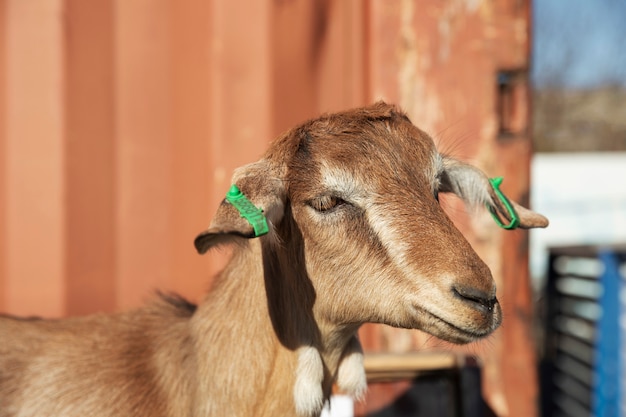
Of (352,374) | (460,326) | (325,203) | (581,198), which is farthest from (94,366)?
(581,198)

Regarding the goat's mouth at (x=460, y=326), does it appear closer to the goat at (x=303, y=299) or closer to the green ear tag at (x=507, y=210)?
the goat at (x=303, y=299)

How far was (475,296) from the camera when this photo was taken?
1.91 meters

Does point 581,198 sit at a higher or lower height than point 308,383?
higher

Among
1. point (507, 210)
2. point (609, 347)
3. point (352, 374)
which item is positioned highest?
point (507, 210)

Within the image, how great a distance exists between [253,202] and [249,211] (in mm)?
116

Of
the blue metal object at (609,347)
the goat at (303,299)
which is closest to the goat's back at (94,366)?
the goat at (303,299)

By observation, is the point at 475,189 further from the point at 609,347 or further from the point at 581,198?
the point at 581,198

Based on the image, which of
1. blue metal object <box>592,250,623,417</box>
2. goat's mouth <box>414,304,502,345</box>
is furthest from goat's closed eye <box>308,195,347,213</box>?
blue metal object <box>592,250,623,417</box>

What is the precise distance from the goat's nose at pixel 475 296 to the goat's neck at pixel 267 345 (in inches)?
20.3

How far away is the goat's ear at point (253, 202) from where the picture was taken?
5.90ft

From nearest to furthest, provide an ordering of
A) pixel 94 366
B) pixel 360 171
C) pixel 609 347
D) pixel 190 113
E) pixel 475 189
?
pixel 360 171, pixel 94 366, pixel 475 189, pixel 190 113, pixel 609 347

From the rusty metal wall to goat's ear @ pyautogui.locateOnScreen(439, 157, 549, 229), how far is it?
0.51 m

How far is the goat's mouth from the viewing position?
1948 millimetres

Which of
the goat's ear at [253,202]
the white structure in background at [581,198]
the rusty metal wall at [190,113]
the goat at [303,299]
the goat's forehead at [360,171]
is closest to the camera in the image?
the goat's ear at [253,202]
